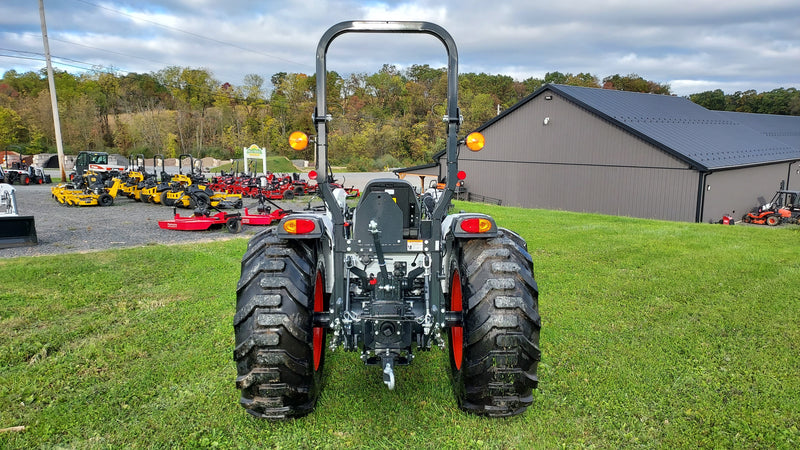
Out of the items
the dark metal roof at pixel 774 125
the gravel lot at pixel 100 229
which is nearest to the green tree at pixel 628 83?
the dark metal roof at pixel 774 125

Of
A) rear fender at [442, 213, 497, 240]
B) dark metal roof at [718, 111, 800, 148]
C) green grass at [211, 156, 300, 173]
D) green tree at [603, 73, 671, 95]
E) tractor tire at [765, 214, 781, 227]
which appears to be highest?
green tree at [603, 73, 671, 95]

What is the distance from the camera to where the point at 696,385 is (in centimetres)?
430

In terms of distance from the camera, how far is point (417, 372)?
4.55 meters

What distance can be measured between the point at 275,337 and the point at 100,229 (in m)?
12.2

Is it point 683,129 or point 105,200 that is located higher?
point 683,129

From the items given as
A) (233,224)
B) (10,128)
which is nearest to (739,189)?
(233,224)

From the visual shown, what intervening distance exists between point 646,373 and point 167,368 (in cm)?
434

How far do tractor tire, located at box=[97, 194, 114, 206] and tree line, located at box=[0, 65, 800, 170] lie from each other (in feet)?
76.1

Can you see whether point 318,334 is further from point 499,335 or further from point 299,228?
point 499,335

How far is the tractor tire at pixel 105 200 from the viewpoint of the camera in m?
18.4

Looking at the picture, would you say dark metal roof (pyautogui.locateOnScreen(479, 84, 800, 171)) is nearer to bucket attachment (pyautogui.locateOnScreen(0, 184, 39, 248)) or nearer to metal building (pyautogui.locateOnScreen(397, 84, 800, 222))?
metal building (pyautogui.locateOnScreen(397, 84, 800, 222))

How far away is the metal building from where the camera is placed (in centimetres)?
2227

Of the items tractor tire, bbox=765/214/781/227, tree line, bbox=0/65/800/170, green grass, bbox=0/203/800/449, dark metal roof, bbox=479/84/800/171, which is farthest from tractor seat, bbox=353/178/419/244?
tree line, bbox=0/65/800/170

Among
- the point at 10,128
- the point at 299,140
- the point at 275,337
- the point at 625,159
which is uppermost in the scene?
the point at 10,128
